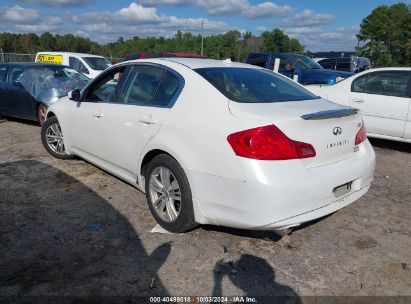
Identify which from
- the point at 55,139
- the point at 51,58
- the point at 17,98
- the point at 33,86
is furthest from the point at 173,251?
the point at 51,58

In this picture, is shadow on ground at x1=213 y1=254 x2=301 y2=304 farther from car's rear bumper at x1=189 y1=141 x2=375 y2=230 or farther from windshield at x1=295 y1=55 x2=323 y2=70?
windshield at x1=295 y1=55 x2=323 y2=70

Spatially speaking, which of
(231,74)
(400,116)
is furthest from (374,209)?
(400,116)

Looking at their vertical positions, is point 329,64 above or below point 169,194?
above

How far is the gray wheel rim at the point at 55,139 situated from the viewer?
573 centimetres

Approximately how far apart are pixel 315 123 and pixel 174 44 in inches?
4256

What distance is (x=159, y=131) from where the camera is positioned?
3553mm

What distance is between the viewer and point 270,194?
9.23 ft

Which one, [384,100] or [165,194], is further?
[384,100]

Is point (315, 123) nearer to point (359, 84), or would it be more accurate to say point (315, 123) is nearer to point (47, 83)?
point (359, 84)

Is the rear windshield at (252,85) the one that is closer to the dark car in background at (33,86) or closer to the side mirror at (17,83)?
the dark car in background at (33,86)

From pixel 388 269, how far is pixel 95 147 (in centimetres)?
337

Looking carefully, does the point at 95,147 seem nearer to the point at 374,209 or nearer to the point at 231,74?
the point at 231,74

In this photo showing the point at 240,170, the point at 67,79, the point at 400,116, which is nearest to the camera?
the point at 240,170

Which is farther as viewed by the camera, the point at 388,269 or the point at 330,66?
the point at 330,66
